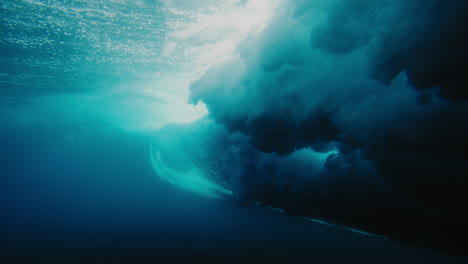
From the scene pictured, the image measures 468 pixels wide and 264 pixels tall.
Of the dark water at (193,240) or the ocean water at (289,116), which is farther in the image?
the dark water at (193,240)

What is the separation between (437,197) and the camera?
Answer: 4656 millimetres

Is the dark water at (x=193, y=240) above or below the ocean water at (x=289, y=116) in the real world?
below

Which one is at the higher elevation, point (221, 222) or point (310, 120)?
point (310, 120)

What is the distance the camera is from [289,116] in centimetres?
617

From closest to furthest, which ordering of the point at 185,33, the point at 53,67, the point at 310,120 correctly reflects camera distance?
the point at 310,120
the point at 185,33
the point at 53,67

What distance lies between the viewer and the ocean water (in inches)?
171

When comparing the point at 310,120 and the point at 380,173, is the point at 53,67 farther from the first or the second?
the point at 380,173

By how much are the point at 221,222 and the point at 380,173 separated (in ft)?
19.9

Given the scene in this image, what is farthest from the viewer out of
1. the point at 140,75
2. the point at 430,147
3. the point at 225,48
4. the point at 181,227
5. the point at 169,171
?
the point at 169,171

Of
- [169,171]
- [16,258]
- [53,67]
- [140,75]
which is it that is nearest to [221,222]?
[16,258]

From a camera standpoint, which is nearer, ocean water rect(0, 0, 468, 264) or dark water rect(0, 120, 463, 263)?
ocean water rect(0, 0, 468, 264)

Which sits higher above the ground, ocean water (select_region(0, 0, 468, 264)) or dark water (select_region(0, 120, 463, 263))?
ocean water (select_region(0, 0, 468, 264))

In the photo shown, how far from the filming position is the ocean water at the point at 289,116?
14.3 feet

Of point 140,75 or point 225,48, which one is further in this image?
point 140,75
